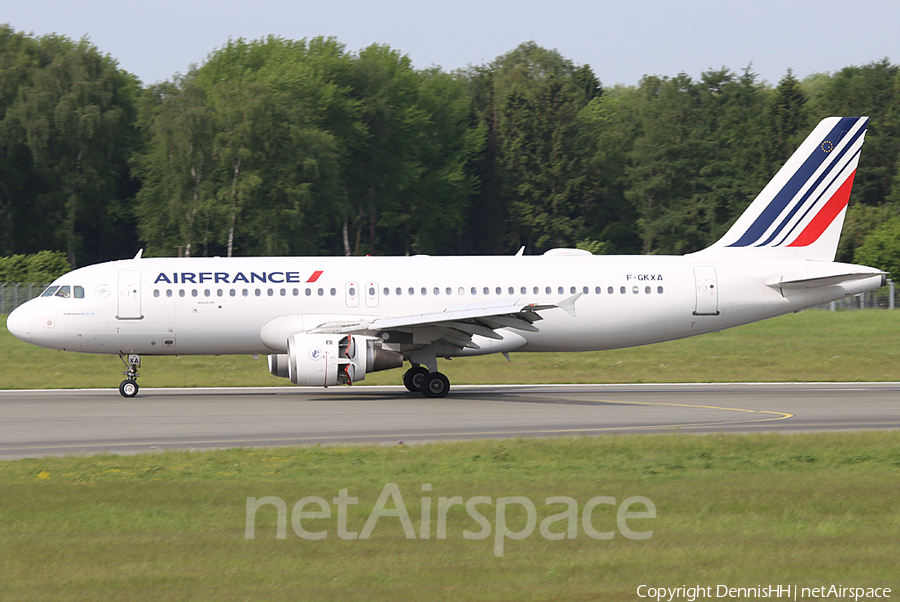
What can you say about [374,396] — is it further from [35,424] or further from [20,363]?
[20,363]

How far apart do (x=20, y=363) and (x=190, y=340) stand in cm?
1377

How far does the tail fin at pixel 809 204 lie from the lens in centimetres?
3203

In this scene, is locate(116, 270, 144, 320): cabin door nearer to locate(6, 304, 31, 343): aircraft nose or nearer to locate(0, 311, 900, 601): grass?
locate(6, 304, 31, 343): aircraft nose

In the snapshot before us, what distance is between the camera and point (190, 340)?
29.2m

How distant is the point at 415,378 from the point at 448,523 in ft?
58.3

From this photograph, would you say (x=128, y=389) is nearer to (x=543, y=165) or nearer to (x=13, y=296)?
(x=13, y=296)

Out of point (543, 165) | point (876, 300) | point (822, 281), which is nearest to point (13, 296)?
point (822, 281)

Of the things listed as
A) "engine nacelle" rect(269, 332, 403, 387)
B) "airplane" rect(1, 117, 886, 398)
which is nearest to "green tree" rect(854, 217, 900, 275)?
"airplane" rect(1, 117, 886, 398)

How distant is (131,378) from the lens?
29594mm

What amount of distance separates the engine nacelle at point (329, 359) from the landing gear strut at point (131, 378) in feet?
16.5

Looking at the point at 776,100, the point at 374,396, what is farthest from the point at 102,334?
the point at 776,100

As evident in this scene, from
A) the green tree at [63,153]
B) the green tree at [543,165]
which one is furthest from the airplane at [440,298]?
the green tree at [543,165]

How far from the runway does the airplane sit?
5.39 feet

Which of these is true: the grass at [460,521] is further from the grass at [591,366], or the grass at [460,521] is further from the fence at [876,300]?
the fence at [876,300]
